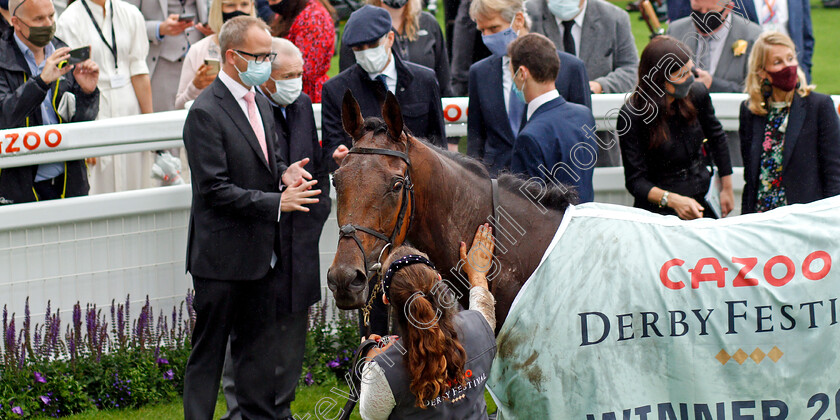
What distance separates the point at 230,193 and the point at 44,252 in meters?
1.33

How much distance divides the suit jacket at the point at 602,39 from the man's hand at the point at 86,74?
3.00 m

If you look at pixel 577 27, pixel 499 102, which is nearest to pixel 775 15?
pixel 577 27

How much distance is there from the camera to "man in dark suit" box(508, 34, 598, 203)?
16.4ft

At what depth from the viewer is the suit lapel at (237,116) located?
199 inches

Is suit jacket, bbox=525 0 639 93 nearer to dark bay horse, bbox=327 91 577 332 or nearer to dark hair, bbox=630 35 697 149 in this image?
dark hair, bbox=630 35 697 149

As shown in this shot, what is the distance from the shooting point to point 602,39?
287 inches

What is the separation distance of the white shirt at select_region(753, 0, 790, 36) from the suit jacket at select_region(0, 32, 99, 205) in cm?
501

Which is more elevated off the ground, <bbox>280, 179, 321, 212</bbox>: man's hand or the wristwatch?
<bbox>280, 179, 321, 212</bbox>: man's hand

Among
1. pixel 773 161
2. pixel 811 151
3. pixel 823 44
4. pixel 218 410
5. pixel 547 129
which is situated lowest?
pixel 823 44

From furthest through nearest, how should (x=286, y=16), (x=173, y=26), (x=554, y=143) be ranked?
(x=173, y=26)
(x=286, y=16)
(x=554, y=143)

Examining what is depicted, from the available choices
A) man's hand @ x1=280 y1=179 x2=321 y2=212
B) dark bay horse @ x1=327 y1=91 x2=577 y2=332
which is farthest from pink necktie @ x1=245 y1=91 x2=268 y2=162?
dark bay horse @ x1=327 y1=91 x2=577 y2=332

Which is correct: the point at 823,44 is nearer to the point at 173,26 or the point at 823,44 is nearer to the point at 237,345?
the point at 173,26

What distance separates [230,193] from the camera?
16.2 ft

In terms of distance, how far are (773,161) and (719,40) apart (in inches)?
67.0
